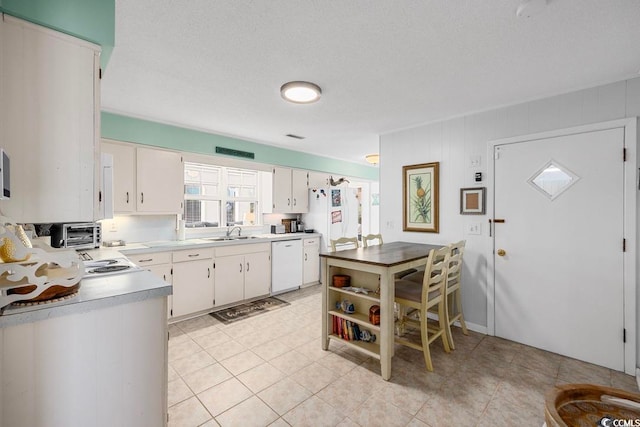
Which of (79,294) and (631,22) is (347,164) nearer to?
(631,22)

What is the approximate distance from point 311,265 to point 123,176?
9.71ft

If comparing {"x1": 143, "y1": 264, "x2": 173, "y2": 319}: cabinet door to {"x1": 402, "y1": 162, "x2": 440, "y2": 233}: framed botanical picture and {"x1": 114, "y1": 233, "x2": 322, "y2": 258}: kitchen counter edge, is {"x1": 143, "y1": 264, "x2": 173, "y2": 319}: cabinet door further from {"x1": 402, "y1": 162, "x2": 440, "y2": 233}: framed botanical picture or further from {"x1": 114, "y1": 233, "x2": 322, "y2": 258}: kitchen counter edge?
{"x1": 402, "y1": 162, "x2": 440, "y2": 233}: framed botanical picture

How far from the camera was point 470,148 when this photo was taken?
307cm

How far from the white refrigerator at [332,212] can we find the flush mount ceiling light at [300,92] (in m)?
2.37

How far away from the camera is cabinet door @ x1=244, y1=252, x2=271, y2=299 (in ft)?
12.7

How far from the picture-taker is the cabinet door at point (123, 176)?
3.08 meters

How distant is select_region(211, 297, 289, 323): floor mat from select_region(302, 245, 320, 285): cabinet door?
746 millimetres

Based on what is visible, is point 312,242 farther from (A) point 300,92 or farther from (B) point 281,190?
(A) point 300,92

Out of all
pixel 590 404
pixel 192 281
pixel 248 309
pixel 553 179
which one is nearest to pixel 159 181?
pixel 192 281

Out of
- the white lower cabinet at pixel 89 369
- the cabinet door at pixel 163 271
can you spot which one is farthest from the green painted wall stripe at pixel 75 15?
the cabinet door at pixel 163 271

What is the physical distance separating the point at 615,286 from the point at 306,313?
2985mm

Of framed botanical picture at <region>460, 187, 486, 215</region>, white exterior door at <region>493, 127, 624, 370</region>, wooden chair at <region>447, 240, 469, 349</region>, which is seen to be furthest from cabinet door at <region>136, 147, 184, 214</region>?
white exterior door at <region>493, 127, 624, 370</region>

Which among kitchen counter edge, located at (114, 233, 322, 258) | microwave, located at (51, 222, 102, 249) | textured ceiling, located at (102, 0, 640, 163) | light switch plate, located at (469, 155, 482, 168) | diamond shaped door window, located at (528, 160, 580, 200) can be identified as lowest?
kitchen counter edge, located at (114, 233, 322, 258)

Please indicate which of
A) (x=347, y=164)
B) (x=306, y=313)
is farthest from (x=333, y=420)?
(x=347, y=164)
